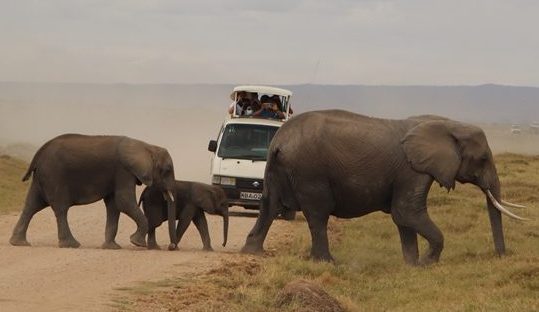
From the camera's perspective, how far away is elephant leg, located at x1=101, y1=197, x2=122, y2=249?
18.5 meters

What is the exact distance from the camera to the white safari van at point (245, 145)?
84.2 ft

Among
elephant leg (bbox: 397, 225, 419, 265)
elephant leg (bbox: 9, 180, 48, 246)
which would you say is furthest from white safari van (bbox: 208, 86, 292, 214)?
elephant leg (bbox: 397, 225, 419, 265)

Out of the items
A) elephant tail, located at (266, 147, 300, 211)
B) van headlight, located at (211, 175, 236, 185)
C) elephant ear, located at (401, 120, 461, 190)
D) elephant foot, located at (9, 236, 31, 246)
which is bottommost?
elephant foot, located at (9, 236, 31, 246)

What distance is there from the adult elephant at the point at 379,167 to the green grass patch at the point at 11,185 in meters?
10.5

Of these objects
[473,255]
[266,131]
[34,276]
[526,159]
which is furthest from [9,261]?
[526,159]

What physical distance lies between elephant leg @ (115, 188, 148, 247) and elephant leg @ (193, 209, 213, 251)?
3.30 ft

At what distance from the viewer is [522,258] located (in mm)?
16250

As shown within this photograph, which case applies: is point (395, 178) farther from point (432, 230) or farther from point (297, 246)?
point (297, 246)

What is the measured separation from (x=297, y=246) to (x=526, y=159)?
2512 centimetres

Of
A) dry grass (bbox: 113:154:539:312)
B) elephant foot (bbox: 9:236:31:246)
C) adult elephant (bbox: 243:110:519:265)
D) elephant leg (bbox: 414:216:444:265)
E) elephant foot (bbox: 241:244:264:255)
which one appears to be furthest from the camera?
elephant foot (bbox: 9:236:31:246)

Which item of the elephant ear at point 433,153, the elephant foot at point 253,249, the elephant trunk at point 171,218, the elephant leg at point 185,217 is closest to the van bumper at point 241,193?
the elephant leg at point 185,217

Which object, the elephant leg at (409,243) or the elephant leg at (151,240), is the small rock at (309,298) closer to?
the elephant leg at (409,243)

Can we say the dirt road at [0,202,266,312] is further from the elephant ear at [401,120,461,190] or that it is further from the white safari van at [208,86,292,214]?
the elephant ear at [401,120,461,190]

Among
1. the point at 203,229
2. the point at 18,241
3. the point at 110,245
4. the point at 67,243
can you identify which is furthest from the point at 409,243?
the point at 18,241
